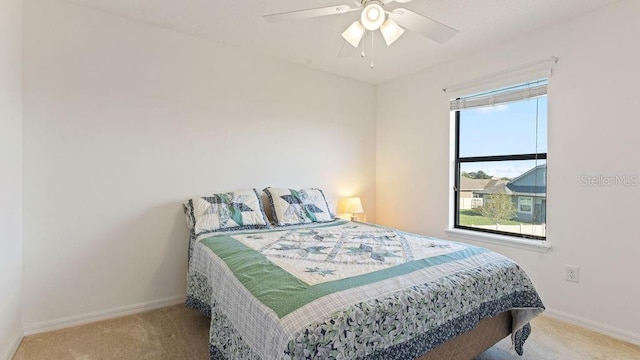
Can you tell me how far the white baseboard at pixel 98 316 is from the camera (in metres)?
2.15

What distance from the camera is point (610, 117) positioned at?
7.30 feet

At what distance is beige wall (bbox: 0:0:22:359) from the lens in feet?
5.80

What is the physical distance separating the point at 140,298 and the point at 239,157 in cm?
146

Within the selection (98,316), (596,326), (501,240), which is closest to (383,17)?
(501,240)

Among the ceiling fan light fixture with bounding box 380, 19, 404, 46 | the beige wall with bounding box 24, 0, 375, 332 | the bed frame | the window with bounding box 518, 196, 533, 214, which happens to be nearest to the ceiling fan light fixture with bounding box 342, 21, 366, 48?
the ceiling fan light fixture with bounding box 380, 19, 404, 46

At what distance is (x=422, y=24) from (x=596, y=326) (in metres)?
2.50

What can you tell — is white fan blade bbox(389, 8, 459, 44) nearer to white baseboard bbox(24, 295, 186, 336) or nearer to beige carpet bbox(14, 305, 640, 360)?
beige carpet bbox(14, 305, 640, 360)

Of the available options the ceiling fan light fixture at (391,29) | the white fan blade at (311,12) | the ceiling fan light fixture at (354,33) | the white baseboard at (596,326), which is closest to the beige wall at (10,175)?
the white fan blade at (311,12)

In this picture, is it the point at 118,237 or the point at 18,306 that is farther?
the point at 118,237

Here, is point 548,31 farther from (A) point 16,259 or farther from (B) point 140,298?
(A) point 16,259

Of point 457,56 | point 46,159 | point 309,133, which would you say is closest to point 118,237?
point 46,159

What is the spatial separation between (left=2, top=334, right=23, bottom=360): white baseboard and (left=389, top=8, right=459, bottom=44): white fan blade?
301cm

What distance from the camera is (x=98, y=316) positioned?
2.34 metres

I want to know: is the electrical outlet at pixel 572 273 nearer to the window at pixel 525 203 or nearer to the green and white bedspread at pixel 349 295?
the window at pixel 525 203
